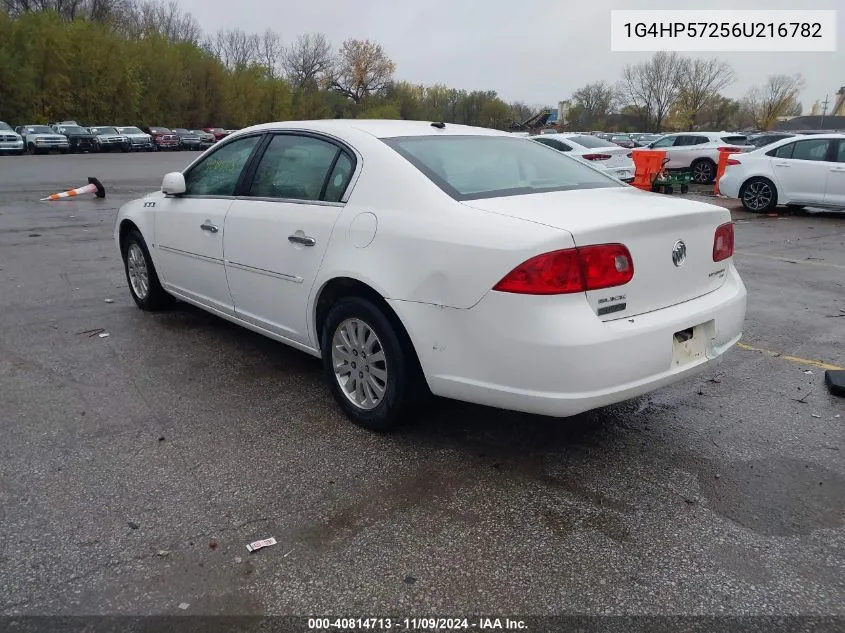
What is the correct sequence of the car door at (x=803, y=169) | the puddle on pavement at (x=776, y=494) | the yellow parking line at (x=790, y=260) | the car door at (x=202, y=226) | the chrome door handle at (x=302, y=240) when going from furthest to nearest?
1. the car door at (x=803, y=169)
2. the yellow parking line at (x=790, y=260)
3. the car door at (x=202, y=226)
4. the chrome door handle at (x=302, y=240)
5. the puddle on pavement at (x=776, y=494)

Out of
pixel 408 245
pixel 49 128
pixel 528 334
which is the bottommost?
pixel 528 334

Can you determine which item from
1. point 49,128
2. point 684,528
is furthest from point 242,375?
point 49,128

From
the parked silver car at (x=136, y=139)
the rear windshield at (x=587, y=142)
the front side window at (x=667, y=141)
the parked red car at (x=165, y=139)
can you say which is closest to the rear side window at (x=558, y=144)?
the rear windshield at (x=587, y=142)

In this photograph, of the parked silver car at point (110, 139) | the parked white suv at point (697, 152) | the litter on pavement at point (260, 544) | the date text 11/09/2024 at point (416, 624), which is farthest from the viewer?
the parked silver car at point (110, 139)

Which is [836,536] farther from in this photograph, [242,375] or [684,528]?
[242,375]

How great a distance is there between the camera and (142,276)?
598 centimetres

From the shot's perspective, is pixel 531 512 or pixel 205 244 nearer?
pixel 531 512

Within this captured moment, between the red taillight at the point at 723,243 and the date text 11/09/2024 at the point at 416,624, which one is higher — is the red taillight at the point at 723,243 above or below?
above

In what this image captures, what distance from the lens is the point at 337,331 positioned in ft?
12.5

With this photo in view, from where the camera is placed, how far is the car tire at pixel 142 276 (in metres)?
5.83

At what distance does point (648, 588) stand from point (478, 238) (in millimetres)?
1531

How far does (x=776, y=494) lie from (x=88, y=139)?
4686 centimetres

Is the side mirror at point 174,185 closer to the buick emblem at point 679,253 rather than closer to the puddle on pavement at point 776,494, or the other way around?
the buick emblem at point 679,253

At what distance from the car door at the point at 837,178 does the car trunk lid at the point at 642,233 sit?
11.3m
